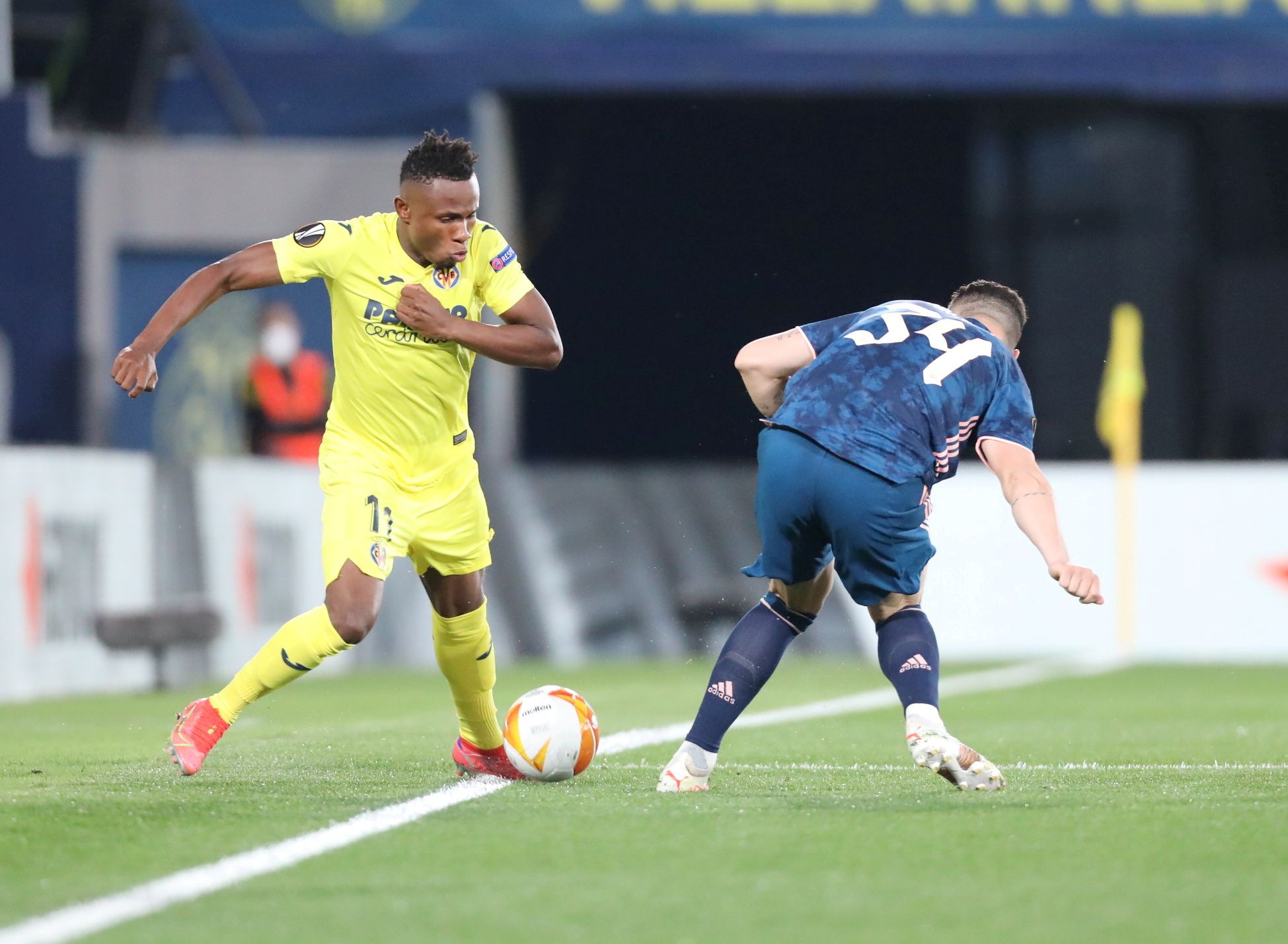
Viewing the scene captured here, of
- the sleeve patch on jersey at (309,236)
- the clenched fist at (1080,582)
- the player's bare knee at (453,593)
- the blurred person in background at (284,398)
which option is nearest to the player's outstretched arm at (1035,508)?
the clenched fist at (1080,582)

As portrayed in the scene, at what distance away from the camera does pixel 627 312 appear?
24.6 meters

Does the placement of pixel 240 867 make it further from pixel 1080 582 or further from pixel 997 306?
pixel 997 306

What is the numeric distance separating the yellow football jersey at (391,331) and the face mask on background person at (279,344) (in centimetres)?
989

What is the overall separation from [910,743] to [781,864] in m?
1.23

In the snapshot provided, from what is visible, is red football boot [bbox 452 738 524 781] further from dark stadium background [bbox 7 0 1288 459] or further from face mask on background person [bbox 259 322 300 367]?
dark stadium background [bbox 7 0 1288 459]

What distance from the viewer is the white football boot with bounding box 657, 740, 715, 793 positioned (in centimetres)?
600

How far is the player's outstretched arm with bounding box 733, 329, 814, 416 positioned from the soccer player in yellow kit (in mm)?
666

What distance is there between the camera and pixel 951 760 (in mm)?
5699

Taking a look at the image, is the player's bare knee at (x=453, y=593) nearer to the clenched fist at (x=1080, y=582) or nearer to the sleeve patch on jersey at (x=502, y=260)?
→ the sleeve patch on jersey at (x=502, y=260)

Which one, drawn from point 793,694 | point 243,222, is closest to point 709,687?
point 793,694

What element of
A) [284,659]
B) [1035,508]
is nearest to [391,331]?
[284,659]

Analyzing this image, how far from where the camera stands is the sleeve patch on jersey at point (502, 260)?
259 inches

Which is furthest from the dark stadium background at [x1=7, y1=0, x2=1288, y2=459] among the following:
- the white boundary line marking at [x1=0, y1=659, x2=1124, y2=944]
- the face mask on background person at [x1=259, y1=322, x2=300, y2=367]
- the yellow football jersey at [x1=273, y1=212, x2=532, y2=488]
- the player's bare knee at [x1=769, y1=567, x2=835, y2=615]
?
the player's bare knee at [x1=769, y1=567, x2=835, y2=615]

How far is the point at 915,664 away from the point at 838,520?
1.50ft
